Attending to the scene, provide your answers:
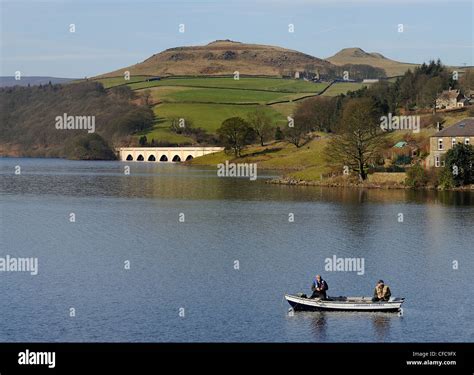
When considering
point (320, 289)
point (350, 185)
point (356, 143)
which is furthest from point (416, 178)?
point (320, 289)

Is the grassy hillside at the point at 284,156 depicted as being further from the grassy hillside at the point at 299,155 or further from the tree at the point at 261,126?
the tree at the point at 261,126

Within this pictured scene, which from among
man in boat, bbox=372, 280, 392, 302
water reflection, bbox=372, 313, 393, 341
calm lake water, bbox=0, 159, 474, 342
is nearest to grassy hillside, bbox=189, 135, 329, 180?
calm lake water, bbox=0, 159, 474, 342

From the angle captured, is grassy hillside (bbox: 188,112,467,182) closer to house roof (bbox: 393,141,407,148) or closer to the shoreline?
the shoreline

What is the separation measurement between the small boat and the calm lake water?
32 centimetres

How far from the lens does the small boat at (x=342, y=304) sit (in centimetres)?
4103

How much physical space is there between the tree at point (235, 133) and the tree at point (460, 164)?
67653 mm

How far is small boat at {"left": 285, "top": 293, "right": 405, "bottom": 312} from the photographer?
4103 cm

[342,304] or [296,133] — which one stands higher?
[296,133]

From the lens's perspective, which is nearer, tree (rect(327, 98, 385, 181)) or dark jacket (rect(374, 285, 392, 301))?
dark jacket (rect(374, 285, 392, 301))

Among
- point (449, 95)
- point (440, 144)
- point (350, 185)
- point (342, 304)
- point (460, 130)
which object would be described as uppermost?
point (449, 95)

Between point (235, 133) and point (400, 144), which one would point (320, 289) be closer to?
point (400, 144)

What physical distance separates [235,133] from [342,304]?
12784 cm

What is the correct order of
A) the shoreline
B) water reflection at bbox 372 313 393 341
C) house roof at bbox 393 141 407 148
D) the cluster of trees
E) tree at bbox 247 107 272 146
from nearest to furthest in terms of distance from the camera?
water reflection at bbox 372 313 393 341 → the cluster of trees → the shoreline → house roof at bbox 393 141 407 148 → tree at bbox 247 107 272 146

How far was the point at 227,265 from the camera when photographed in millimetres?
52344
